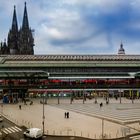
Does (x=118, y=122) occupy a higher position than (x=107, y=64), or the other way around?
(x=107, y=64)

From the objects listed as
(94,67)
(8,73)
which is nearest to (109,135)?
(8,73)

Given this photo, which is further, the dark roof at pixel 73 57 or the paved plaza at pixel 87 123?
the dark roof at pixel 73 57

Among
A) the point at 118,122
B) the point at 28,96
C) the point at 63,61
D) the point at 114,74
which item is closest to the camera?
the point at 118,122

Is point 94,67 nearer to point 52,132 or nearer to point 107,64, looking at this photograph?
point 107,64

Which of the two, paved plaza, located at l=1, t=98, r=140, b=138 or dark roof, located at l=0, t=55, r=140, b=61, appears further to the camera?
dark roof, located at l=0, t=55, r=140, b=61

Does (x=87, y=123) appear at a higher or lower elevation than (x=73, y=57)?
lower

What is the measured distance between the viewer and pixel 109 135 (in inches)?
1791

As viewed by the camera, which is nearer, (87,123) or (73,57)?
(87,123)

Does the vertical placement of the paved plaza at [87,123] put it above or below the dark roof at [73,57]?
below

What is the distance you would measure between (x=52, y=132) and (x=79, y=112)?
24.9 m

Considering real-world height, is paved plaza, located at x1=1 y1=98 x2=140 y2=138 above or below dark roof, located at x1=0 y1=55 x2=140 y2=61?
below

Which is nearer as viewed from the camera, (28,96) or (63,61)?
(28,96)

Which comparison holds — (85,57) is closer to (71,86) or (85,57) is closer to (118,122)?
(71,86)

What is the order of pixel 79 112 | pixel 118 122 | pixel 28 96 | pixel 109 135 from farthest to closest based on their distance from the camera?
1. pixel 28 96
2. pixel 79 112
3. pixel 118 122
4. pixel 109 135
